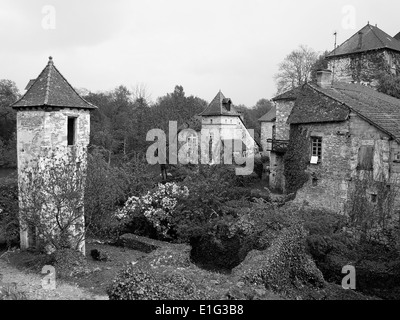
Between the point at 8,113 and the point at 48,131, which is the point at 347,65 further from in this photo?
the point at 8,113

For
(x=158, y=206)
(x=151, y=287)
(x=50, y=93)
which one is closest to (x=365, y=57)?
(x=158, y=206)

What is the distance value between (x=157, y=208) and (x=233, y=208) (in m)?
4.40

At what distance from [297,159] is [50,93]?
48.0 ft

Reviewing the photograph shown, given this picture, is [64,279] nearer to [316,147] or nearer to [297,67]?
[316,147]

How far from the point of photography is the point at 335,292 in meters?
15.0

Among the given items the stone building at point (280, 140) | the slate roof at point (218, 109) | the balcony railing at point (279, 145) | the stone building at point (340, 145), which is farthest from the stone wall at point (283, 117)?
the stone building at point (340, 145)

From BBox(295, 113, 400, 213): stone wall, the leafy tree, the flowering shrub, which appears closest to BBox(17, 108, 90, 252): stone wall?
the flowering shrub

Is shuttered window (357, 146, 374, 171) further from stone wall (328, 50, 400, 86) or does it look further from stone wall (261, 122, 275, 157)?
stone wall (261, 122, 275, 157)

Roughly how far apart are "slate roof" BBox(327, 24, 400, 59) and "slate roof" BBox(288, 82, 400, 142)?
820 centimetres

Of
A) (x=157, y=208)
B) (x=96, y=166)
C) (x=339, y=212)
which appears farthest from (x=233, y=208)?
(x=96, y=166)

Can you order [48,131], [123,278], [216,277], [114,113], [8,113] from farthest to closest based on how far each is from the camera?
[114,113] → [8,113] → [48,131] → [216,277] → [123,278]

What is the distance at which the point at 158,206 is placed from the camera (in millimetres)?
22859

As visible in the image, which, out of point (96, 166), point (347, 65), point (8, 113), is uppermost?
point (347, 65)
